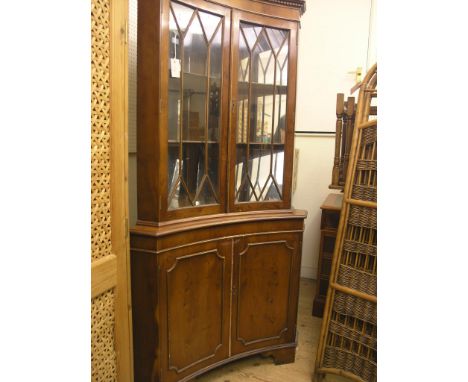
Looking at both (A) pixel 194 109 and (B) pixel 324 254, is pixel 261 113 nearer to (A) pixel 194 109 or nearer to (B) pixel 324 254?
(A) pixel 194 109

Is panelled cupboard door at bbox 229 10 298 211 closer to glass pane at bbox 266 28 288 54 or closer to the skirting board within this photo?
glass pane at bbox 266 28 288 54

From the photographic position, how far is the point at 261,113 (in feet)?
6.12

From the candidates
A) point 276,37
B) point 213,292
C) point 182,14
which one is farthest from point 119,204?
point 276,37

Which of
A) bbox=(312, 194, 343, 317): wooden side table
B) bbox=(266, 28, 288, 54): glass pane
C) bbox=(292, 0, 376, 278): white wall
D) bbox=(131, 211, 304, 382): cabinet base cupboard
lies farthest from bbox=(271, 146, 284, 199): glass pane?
bbox=(292, 0, 376, 278): white wall

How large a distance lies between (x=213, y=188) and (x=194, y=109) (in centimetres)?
39

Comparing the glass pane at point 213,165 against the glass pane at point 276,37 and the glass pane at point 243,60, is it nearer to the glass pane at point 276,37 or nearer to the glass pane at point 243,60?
the glass pane at point 243,60

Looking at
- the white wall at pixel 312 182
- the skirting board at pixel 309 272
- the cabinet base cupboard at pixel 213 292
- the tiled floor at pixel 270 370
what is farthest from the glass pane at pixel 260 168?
the skirting board at pixel 309 272

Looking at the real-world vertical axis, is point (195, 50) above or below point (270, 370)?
above

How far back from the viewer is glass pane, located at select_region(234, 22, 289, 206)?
1757 millimetres

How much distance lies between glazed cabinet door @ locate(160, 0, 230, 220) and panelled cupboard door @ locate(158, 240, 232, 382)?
21 centimetres

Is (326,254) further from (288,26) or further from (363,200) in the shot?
(288,26)
